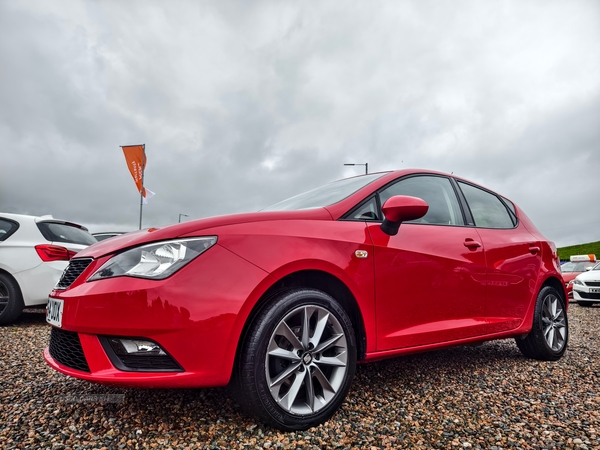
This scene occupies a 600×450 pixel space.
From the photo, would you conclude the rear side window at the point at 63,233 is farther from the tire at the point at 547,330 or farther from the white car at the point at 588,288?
the white car at the point at 588,288

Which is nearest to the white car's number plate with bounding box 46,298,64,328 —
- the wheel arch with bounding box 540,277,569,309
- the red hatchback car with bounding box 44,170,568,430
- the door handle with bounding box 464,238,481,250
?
the red hatchback car with bounding box 44,170,568,430

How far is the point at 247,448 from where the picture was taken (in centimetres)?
181

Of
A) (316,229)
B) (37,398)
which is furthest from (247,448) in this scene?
(37,398)

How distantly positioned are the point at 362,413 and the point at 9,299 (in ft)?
15.2

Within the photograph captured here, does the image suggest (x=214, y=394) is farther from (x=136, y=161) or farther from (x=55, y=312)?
(x=136, y=161)

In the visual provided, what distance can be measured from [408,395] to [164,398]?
152cm

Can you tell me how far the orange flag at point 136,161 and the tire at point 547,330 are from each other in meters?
17.3

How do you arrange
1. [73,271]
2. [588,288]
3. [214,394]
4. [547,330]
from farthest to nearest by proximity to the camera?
[588,288]
[547,330]
[214,394]
[73,271]

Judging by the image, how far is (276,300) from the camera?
197cm

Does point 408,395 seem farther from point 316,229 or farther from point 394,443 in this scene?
point 316,229

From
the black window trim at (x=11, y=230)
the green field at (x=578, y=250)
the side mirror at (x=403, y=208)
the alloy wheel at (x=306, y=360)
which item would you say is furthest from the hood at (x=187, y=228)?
the green field at (x=578, y=250)

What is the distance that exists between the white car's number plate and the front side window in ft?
6.44

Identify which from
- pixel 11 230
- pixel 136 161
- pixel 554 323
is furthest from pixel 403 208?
pixel 136 161

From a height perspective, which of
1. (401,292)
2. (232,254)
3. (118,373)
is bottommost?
(118,373)
